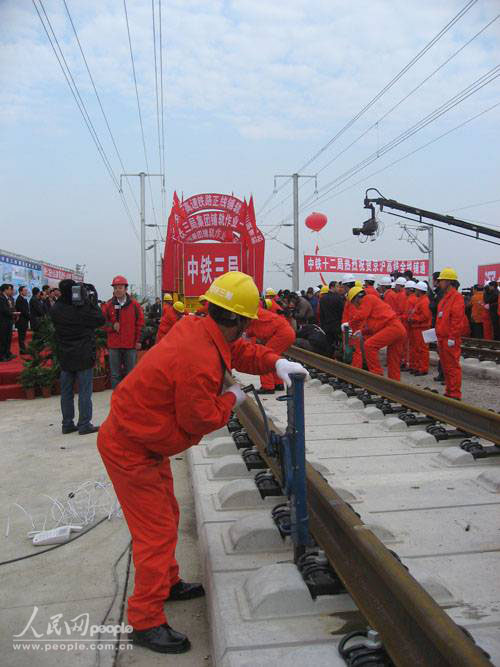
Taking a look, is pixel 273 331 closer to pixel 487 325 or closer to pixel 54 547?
pixel 54 547

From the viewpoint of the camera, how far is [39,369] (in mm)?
9688

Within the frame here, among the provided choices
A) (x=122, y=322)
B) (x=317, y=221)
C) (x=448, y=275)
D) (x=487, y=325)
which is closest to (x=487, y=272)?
(x=317, y=221)

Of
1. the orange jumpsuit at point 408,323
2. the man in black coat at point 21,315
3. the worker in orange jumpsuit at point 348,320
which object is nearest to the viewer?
the worker in orange jumpsuit at point 348,320

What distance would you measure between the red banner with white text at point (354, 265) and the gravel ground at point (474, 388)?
27476mm

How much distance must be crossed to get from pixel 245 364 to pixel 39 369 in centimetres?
723

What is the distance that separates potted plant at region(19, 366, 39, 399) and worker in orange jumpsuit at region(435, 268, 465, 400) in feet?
21.3

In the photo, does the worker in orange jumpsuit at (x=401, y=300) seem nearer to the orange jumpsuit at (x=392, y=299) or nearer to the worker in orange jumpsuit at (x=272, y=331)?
the orange jumpsuit at (x=392, y=299)

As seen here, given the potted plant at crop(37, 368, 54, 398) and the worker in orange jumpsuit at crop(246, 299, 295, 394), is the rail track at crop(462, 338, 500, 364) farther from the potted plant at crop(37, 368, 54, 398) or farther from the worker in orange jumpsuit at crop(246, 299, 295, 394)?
the potted plant at crop(37, 368, 54, 398)

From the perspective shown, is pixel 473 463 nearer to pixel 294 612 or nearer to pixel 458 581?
pixel 458 581

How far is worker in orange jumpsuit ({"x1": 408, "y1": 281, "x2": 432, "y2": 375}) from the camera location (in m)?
12.4

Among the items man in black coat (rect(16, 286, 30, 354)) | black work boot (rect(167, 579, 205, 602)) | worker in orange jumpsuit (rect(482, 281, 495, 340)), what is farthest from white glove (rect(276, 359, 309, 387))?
worker in orange jumpsuit (rect(482, 281, 495, 340))

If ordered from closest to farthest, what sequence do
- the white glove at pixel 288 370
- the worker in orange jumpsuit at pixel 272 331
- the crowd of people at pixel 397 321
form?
1. the white glove at pixel 288 370
2. the worker in orange jumpsuit at pixel 272 331
3. the crowd of people at pixel 397 321

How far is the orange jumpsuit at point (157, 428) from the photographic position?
8.41 feet

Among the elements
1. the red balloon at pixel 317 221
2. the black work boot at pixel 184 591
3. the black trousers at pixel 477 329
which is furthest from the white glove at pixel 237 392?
the red balloon at pixel 317 221
